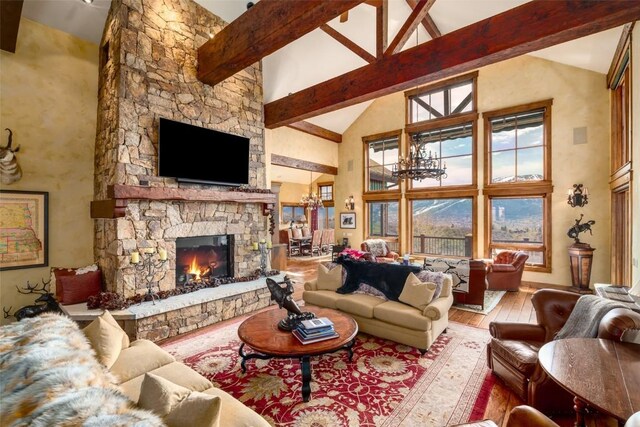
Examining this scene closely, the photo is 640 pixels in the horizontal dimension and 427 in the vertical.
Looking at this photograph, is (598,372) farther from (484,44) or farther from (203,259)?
(203,259)

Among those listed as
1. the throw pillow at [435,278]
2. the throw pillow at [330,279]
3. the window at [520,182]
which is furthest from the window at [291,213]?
the throw pillow at [435,278]

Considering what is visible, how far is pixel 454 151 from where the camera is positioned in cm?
805

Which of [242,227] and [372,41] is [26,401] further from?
[372,41]

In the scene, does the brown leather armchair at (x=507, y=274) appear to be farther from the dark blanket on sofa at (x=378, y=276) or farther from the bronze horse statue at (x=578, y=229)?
the dark blanket on sofa at (x=378, y=276)

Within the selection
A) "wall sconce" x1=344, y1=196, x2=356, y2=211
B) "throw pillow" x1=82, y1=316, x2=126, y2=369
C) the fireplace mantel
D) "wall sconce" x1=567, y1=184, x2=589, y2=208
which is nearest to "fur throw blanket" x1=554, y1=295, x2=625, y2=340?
"throw pillow" x1=82, y1=316, x2=126, y2=369

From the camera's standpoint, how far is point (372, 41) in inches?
264

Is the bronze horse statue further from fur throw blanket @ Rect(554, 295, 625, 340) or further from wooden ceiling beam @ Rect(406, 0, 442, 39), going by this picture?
wooden ceiling beam @ Rect(406, 0, 442, 39)

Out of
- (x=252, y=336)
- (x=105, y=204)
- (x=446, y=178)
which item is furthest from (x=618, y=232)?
(x=105, y=204)

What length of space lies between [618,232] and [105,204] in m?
8.85

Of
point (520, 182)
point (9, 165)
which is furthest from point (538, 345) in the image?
point (9, 165)

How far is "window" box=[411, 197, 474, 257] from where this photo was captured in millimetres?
7839

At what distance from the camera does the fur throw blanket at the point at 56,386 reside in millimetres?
1126

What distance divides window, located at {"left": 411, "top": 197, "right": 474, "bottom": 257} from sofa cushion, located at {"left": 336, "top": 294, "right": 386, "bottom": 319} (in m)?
4.89

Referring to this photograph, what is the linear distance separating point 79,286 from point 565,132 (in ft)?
31.3
